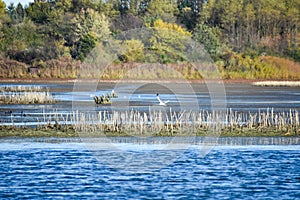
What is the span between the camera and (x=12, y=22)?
90.8 meters

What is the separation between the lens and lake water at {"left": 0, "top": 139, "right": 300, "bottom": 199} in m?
16.4

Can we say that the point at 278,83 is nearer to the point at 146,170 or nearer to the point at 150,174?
the point at 146,170

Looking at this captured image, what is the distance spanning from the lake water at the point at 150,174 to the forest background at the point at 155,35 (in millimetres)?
47015

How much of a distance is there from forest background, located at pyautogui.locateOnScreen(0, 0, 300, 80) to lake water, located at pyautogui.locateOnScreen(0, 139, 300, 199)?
47.0 metres

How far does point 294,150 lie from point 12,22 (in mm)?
71781

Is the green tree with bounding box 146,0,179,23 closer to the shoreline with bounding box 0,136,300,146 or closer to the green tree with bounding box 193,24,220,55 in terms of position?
the green tree with bounding box 193,24,220,55

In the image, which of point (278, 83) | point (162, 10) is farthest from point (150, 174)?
point (162, 10)

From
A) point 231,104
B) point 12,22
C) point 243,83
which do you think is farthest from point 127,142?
point 12,22

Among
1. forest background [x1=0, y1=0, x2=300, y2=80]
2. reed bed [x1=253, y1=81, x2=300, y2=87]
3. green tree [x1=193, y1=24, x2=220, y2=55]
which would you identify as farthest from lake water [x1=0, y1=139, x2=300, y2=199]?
green tree [x1=193, y1=24, x2=220, y2=55]

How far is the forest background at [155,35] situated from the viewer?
73.8 metres

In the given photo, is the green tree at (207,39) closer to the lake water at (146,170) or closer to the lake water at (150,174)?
the lake water at (146,170)

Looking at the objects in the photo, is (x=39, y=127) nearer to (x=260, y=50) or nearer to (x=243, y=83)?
(x=243, y=83)

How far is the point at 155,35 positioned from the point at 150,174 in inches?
2503

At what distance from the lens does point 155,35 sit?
81.9 metres
